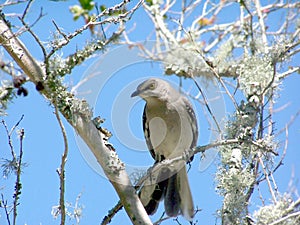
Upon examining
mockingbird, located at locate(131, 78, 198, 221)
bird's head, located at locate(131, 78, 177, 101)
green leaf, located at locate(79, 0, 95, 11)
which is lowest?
mockingbird, located at locate(131, 78, 198, 221)

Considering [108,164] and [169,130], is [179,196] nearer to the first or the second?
[169,130]

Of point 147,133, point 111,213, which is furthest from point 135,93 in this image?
point 111,213

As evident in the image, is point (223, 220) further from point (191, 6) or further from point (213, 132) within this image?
point (191, 6)

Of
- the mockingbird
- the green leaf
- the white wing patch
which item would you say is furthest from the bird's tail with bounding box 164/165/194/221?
the green leaf

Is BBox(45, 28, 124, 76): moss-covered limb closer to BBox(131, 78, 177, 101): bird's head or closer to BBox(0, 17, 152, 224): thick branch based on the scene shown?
BBox(0, 17, 152, 224): thick branch

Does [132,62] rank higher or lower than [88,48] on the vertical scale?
higher

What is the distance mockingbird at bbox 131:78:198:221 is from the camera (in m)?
5.20

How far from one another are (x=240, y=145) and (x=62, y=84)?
151 cm

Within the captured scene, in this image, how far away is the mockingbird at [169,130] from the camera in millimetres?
5195

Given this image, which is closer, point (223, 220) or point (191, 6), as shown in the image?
point (223, 220)

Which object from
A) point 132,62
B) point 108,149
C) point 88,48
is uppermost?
point 132,62

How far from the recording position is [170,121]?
219 inches

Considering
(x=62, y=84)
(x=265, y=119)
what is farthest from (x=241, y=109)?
(x=62, y=84)

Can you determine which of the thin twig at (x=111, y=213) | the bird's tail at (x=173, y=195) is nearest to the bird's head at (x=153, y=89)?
the bird's tail at (x=173, y=195)
